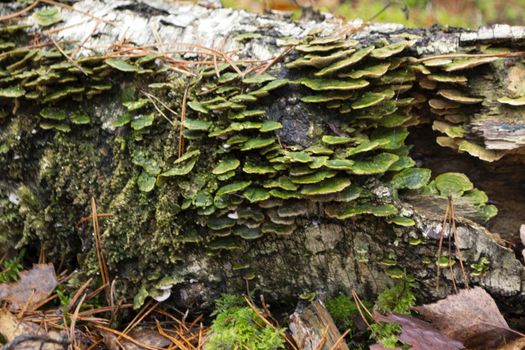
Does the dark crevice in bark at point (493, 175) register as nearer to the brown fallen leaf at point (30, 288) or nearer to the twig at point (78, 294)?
the twig at point (78, 294)

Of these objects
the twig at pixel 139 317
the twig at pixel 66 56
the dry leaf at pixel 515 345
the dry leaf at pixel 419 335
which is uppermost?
the twig at pixel 66 56

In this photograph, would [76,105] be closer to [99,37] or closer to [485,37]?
[99,37]

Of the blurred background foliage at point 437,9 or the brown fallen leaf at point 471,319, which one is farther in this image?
the blurred background foliage at point 437,9

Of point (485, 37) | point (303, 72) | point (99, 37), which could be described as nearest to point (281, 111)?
point (303, 72)

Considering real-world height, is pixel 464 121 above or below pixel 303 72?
below

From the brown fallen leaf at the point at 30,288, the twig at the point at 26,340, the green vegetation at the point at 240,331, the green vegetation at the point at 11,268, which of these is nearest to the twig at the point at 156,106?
the green vegetation at the point at 240,331

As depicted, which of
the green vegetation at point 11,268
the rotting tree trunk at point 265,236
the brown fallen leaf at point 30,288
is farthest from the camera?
the green vegetation at point 11,268

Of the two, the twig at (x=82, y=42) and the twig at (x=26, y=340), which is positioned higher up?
the twig at (x=82, y=42)

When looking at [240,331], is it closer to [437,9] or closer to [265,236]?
[265,236]
